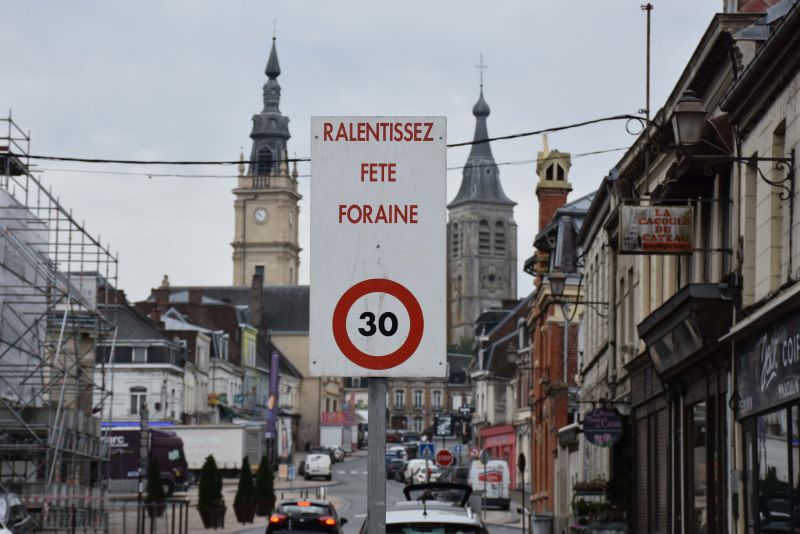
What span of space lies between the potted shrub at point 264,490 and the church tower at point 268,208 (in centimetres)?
10669

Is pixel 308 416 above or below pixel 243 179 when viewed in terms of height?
below

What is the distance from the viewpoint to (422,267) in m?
6.09

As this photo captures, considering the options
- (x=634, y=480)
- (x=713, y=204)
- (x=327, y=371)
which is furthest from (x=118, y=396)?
(x=327, y=371)

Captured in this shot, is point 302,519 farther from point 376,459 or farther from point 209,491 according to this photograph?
point 376,459

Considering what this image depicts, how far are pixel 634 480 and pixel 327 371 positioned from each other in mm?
24749

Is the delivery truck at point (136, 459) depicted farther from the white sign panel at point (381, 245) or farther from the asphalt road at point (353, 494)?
the white sign panel at point (381, 245)

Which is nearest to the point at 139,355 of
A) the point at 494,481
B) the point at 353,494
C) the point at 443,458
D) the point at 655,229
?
the point at 353,494

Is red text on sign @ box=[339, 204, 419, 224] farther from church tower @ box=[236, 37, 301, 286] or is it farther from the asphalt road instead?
church tower @ box=[236, 37, 301, 286]

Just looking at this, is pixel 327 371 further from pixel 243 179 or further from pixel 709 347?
pixel 243 179

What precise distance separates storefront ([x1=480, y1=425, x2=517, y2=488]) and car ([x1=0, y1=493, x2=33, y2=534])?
56234 mm

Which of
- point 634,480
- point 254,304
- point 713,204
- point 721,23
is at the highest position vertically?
point 254,304

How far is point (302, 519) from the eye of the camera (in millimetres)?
29953

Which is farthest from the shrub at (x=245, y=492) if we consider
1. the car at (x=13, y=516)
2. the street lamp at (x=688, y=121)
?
the street lamp at (x=688, y=121)

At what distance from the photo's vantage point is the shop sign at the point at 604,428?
29984mm
